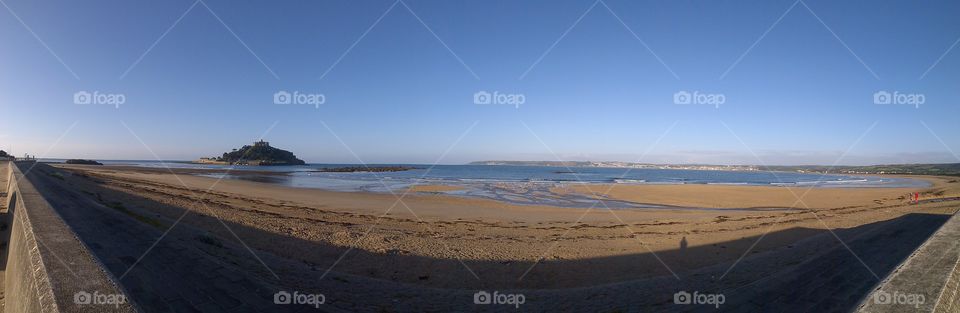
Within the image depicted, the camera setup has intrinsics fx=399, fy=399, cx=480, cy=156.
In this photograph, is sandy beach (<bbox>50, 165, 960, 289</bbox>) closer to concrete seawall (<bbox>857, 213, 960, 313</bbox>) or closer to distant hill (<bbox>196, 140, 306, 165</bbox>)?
concrete seawall (<bbox>857, 213, 960, 313</bbox>)

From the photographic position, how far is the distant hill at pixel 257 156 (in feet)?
408

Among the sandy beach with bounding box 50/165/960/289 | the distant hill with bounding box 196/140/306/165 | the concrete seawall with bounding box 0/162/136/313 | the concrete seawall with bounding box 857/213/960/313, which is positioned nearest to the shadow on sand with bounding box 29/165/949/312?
the sandy beach with bounding box 50/165/960/289

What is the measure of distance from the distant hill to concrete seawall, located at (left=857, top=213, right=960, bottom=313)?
135m

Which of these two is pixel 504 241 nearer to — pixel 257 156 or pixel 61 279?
pixel 61 279

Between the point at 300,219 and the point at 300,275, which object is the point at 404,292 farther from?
Result: the point at 300,219

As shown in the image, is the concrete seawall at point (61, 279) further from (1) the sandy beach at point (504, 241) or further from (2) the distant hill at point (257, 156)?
(2) the distant hill at point (257, 156)

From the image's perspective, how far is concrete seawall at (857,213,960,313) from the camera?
6.79 ft

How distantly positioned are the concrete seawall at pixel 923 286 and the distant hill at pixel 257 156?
134698 millimetres

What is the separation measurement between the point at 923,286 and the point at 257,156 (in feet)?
477

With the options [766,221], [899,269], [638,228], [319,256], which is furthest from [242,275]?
[766,221]

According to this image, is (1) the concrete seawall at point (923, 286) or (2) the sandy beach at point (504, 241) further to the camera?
(2) the sandy beach at point (504, 241)

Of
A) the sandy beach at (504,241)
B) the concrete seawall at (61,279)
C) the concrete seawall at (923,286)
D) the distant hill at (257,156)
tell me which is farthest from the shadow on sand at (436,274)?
the distant hill at (257,156)

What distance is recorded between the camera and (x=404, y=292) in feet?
22.3

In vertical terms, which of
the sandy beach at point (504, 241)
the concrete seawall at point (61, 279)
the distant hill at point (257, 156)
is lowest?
the sandy beach at point (504, 241)
